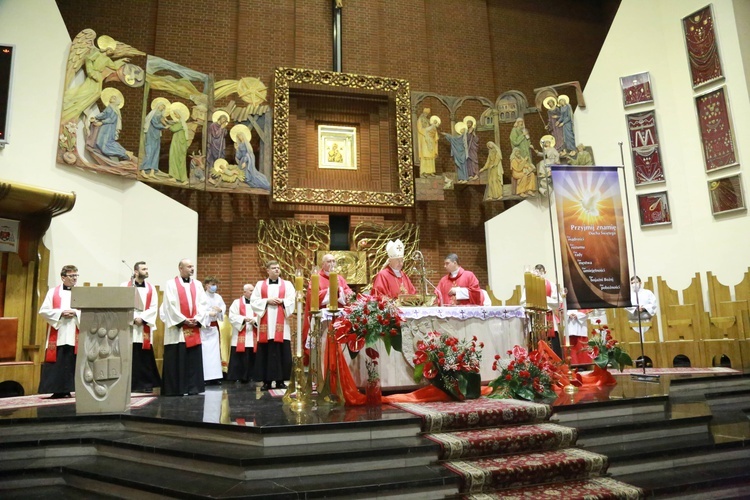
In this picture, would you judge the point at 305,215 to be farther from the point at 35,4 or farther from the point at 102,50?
the point at 35,4

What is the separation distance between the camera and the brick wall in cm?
1152

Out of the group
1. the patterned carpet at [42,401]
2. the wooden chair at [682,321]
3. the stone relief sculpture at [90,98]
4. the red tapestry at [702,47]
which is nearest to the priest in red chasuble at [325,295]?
the patterned carpet at [42,401]

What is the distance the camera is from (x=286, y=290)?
8359mm

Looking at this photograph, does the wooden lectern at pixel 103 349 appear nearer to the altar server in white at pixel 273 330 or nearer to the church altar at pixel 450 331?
the church altar at pixel 450 331

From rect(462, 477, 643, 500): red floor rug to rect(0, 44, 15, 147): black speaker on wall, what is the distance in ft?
27.8

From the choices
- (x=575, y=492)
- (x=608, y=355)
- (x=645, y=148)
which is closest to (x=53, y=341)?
(x=575, y=492)

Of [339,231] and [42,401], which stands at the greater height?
[339,231]

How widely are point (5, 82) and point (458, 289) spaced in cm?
743

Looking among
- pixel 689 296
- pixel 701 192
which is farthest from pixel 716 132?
pixel 689 296

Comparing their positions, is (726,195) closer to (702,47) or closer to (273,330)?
Answer: (702,47)

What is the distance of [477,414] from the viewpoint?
478 cm

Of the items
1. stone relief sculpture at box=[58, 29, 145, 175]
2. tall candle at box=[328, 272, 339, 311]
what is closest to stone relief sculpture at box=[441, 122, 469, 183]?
stone relief sculpture at box=[58, 29, 145, 175]

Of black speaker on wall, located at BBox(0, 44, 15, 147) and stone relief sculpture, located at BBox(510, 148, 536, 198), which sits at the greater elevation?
black speaker on wall, located at BBox(0, 44, 15, 147)

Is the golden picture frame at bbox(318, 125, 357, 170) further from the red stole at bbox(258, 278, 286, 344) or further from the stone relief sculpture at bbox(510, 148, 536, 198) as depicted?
the red stole at bbox(258, 278, 286, 344)
